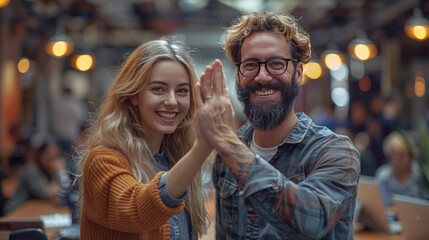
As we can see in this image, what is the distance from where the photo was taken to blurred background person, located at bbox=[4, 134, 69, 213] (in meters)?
6.08

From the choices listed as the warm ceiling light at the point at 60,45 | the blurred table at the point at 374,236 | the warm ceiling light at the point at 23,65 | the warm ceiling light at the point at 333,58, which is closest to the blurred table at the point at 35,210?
the blurred table at the point at 374,236

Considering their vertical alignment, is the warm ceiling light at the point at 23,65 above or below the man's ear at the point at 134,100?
below

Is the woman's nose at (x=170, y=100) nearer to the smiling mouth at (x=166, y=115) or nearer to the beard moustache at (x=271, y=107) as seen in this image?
the smiling mouth at (x=166, y=115)

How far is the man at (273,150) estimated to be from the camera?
70.8 inches

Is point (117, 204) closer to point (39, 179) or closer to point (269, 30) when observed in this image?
point (269, 30)

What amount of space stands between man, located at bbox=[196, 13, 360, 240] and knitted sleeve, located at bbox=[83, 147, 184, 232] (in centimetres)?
20

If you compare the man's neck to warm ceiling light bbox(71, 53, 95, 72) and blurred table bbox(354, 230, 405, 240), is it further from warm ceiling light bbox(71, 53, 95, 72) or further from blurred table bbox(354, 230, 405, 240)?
warm ceiling light bbox(71, 53, 95, 72)

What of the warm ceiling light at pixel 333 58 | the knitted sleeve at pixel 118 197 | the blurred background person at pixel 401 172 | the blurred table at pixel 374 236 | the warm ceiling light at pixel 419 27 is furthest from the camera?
Result: the warm ceiling light at pixel 333 58

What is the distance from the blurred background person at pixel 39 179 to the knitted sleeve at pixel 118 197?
3.50 meters

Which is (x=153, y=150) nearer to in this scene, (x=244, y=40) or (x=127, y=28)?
(x=244, y=40)

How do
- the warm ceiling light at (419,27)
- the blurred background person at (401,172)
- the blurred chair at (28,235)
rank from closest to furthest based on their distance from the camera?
the blurred chair at (28,235)
the blurred background person at (401,172)
the warm ceiling light at (419,27)

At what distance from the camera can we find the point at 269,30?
208 centimetres

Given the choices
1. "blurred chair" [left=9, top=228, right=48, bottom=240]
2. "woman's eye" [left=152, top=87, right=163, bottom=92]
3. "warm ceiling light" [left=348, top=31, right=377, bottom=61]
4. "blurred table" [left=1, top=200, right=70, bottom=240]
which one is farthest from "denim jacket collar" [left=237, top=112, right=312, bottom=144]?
"warm ceiling light" [left=348, top=31, right=377, bottom=61]

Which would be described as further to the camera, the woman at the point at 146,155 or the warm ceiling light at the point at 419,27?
the warm ceiling light at the point at 419,27
